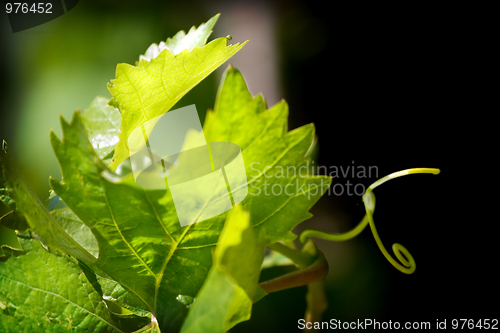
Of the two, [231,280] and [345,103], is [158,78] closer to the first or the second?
[231,280]

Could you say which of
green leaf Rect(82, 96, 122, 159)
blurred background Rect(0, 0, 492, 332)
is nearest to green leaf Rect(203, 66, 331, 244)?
green leaf Rect(82, 96, 122, 159)

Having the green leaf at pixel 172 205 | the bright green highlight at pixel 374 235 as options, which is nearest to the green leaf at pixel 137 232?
the green leaf at pixel 172 205

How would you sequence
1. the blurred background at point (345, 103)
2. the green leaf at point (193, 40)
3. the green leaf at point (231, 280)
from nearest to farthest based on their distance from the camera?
the green leaf at point (231, 280)
the green leaf at point (193, 40)
the blurred background at point (345, 103)

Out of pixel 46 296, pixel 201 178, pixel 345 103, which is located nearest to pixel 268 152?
pixel 201 178

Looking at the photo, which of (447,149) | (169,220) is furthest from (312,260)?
(447,149)

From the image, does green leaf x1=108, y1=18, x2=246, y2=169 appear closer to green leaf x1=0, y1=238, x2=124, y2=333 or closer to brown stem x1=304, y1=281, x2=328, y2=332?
green leaf x1=0, y1=238, x2=124, y2=333

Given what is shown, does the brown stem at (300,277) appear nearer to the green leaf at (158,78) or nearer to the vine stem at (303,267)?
the vine stem at (303,267)

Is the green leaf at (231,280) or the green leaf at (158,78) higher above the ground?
the green leaf at (158,78)
